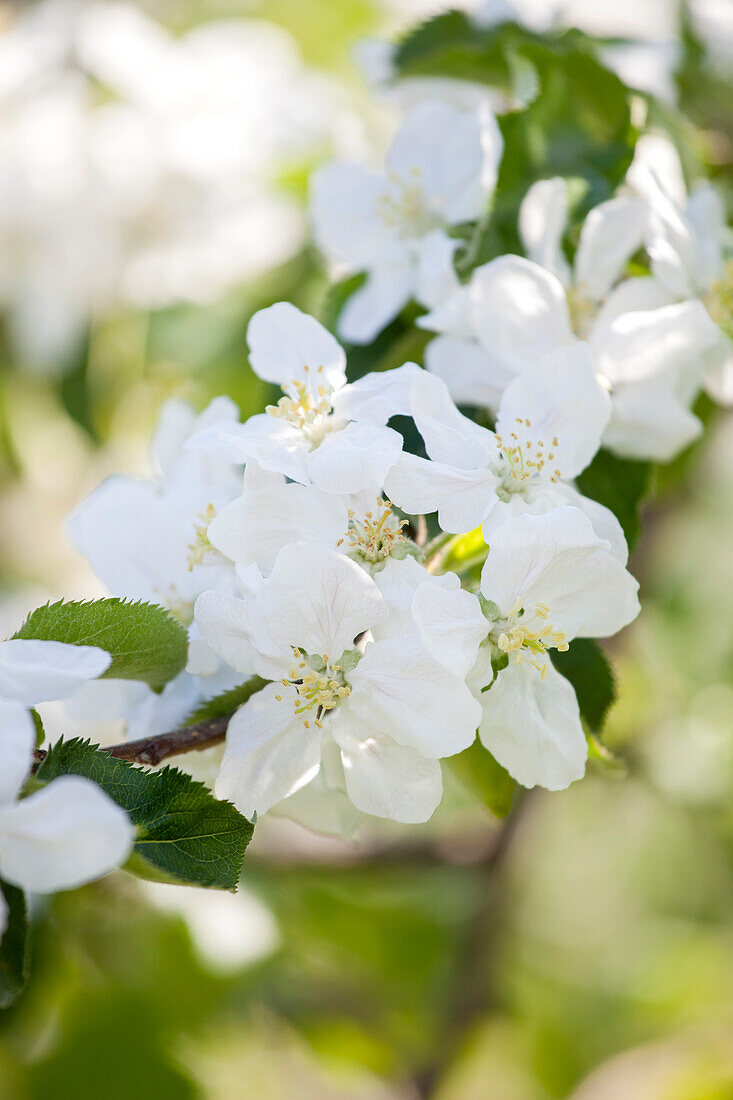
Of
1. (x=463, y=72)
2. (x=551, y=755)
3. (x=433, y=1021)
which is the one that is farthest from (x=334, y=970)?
(x=463, y=72)

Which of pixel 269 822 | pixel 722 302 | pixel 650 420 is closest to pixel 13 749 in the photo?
pixel 650 420

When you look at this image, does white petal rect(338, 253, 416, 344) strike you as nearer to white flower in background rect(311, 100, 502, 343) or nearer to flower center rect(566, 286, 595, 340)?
white flower in background rect(311, 100, 502, 343)

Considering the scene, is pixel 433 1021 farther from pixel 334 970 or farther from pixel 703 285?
pixel 703 285

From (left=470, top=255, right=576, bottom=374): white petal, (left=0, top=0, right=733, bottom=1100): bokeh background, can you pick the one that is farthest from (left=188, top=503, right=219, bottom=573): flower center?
(left=0, top=0, right=733, bottom=1100): bokeh background

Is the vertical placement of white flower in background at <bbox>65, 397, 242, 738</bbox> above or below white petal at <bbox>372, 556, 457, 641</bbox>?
below

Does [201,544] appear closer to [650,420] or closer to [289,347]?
[289,347]

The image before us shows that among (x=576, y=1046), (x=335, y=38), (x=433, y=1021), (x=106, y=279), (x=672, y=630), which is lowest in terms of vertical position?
(x=576, y=1046)
